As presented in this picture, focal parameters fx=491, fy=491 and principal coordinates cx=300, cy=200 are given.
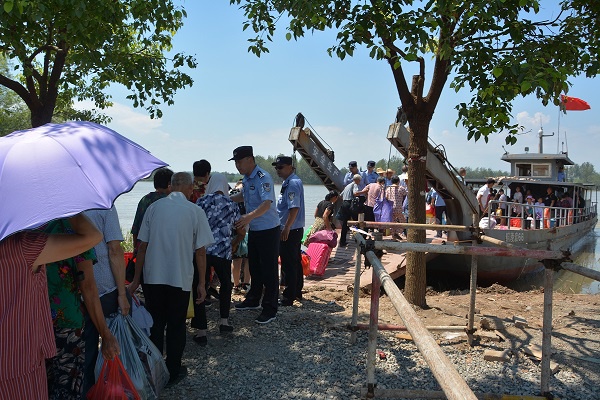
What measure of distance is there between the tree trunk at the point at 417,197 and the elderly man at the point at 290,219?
4.79 ft

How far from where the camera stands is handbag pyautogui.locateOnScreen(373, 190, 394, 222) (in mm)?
11188

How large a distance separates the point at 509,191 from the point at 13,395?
54.6ft

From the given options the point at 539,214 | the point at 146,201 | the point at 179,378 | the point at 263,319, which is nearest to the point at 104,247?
the point at 179,378

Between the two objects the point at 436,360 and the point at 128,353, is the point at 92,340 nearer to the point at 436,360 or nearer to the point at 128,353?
the point at 128,353

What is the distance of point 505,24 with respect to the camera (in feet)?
16.4

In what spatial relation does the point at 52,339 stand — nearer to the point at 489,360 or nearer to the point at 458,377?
the point at 458,377

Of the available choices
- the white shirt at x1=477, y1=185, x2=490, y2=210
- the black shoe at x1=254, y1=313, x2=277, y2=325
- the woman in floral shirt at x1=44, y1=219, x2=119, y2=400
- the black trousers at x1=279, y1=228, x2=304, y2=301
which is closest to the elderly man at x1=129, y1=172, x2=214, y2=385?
the woman in floral shirt at x1=44, y1=219, x2=119, y2=400

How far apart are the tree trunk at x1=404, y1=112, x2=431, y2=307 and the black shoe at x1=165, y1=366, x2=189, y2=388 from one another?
3.34 meters

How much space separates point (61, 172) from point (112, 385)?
1408mm

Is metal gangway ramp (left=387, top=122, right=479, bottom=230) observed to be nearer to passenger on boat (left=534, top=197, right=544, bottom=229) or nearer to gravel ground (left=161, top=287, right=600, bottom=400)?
passenger on boat (left=534, top=197, right=544, bottom=229)

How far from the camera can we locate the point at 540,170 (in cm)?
1797

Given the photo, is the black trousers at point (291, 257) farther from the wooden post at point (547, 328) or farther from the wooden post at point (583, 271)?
the wooden post at point (583, 271)

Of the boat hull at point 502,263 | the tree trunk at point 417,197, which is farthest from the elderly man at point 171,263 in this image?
the boat hull at point 502,263

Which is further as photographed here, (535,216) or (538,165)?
(538,165)
